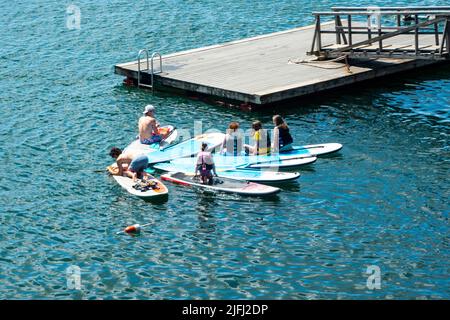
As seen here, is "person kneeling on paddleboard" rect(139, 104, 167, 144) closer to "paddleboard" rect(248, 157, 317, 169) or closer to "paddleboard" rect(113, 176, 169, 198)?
"paddleboard" rect(113, 176, 169, 198)

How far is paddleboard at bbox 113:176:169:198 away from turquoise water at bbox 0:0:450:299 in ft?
1.26

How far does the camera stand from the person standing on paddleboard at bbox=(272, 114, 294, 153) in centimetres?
3481

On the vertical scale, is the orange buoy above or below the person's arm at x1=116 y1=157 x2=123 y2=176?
below

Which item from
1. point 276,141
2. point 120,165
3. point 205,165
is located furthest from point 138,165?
point 276,141

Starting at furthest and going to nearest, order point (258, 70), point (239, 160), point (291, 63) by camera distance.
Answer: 1. point (291, 63)
2. point (258, 70)
3. point (239, 160)

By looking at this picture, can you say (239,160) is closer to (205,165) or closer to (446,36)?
(205,165)

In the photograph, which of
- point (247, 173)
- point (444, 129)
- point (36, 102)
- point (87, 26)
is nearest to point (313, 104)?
point (444, 129)

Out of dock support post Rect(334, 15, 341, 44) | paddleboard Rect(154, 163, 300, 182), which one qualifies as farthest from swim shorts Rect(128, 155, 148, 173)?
dock support post Rect(334, 15, 341, 44)

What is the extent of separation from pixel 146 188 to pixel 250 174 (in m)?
3.88

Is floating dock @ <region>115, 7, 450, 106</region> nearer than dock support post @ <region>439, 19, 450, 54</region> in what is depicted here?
No

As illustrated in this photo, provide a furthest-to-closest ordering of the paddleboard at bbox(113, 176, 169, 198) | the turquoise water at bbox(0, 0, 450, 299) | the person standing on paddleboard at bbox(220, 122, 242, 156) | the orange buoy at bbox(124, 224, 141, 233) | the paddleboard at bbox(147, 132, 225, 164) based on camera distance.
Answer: the paddleboard at bbox(147, 132, 225, 164) < the person standing on paddleboard at bbox(220, 122, 242, 156) < the paddleboard at bbox(113, 176, 169, 198) < the orange buoy at bbox(124, 224, 141, 233) < the turquoise water at bbox(0, 0, 450, 299)

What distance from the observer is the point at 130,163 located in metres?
33.4

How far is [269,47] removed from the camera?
1939 inches
